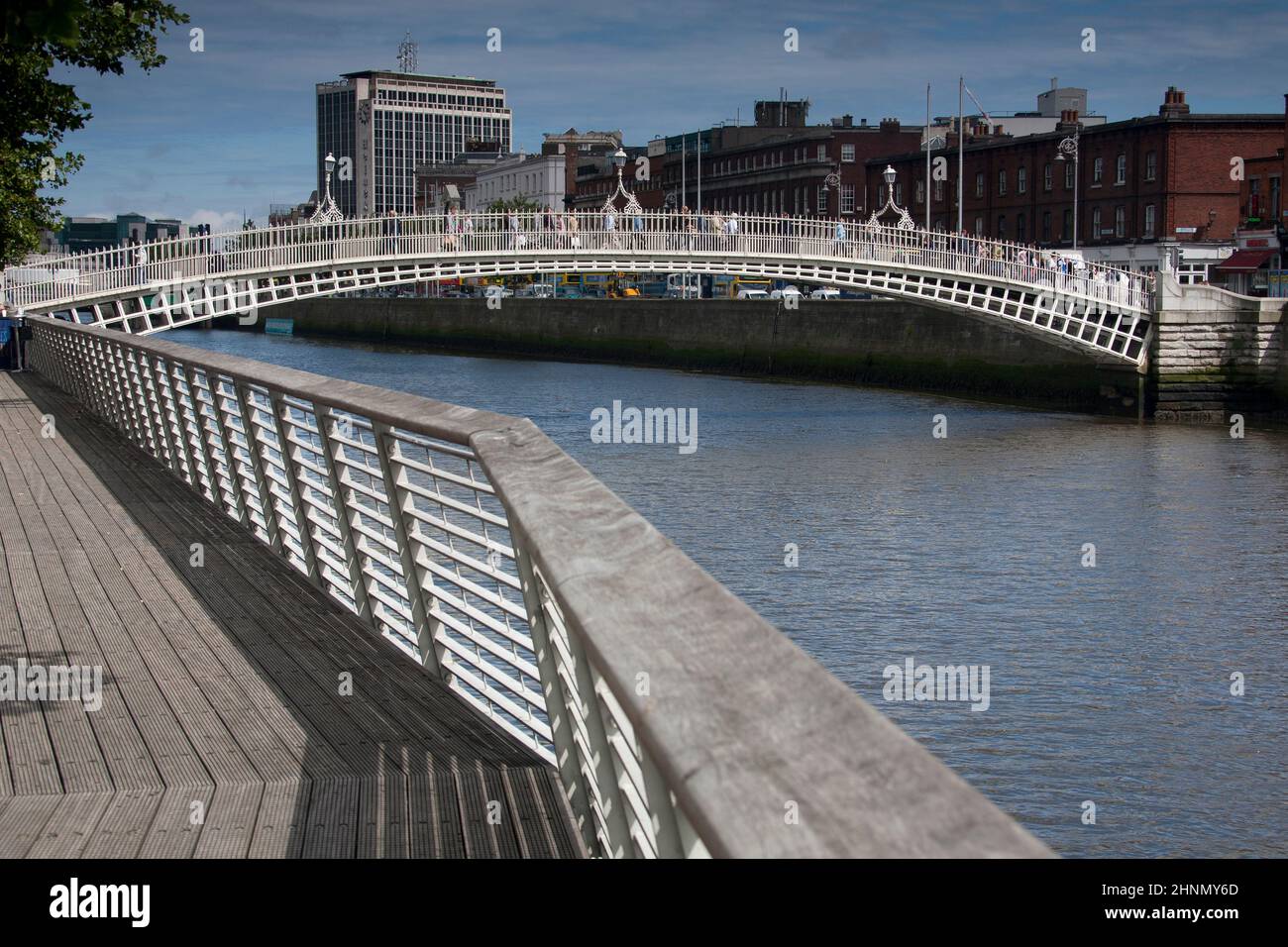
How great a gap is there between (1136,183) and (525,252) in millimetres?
26049

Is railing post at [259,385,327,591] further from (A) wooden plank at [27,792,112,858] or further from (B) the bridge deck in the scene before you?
(A) wooden plank at [27,792,112,858]

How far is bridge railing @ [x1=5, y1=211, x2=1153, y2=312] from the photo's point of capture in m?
29.6

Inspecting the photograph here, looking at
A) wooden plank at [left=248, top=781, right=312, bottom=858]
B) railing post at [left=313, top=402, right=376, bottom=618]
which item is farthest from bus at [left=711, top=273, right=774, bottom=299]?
wooden plank at [left=248, top=781, right=312, bottom=858]

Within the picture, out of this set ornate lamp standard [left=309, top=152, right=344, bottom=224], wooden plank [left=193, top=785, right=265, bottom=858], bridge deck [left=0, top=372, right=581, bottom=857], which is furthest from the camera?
ornate lamp standard [left=309, top=152, right=344, bottom=224]

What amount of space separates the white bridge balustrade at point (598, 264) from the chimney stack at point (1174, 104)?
17504mm

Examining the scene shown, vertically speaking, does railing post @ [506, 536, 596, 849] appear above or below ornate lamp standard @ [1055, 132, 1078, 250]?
below

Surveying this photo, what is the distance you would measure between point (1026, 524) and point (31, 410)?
35.2 ft

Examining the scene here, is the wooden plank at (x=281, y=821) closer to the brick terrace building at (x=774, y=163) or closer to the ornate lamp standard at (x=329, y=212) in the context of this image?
the ornate lamp standard at (x=329, y=212)

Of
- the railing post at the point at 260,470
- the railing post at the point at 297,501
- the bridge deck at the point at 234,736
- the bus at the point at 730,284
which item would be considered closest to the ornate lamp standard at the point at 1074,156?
the bus at the point at 730,284

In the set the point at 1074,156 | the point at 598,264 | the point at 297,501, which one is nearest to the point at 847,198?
the point at 1074,156

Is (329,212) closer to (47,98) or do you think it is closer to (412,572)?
(47,98)

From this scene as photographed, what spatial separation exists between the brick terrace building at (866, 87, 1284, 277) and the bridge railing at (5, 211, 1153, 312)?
1582 cm

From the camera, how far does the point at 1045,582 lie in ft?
46.2

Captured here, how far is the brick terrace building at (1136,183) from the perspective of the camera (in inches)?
1934
